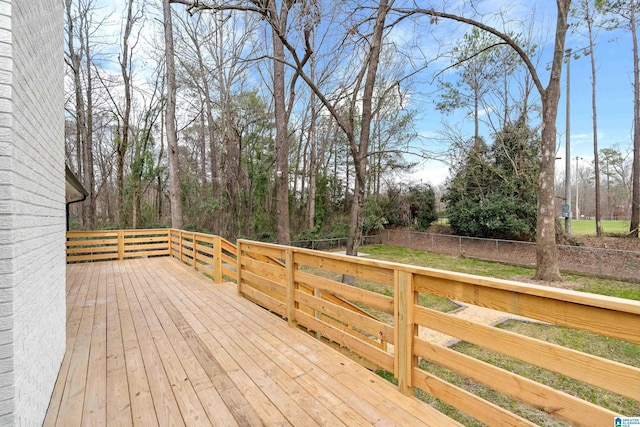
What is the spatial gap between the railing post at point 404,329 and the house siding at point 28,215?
1899 millimetres

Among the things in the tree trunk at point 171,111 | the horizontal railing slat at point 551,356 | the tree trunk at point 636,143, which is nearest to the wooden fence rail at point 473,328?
the horizontal railing slat at point 551,356

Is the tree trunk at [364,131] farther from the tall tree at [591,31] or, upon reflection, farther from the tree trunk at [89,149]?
the tree trunk at [89,149]

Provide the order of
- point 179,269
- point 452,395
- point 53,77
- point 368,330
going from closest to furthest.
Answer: point 452,395
point 368,330
point 53,77
point 179,269

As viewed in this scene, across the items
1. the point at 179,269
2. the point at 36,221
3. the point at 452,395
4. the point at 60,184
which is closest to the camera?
the point at 452,395

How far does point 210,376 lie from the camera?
2195 millimetres

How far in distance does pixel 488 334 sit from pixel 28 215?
248cm

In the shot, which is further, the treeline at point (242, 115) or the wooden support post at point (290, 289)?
the treeline at point (242, 115)

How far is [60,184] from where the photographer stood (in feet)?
9.23

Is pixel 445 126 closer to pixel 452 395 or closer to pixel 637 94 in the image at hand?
pixel 637 94

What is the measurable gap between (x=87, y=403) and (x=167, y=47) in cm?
869

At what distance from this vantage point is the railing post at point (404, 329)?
1.86m

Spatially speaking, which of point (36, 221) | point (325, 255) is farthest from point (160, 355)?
point (325, 255)

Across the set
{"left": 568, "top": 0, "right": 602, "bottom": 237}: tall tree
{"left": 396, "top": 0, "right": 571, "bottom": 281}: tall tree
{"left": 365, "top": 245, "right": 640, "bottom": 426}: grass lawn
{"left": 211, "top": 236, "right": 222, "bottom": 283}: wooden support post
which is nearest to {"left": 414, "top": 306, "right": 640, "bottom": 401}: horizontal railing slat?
{"left": 365, "top": 245, "right": 640, "bottom": 426}: grass lawn

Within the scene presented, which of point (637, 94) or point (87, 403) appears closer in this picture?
point (87, 403)
